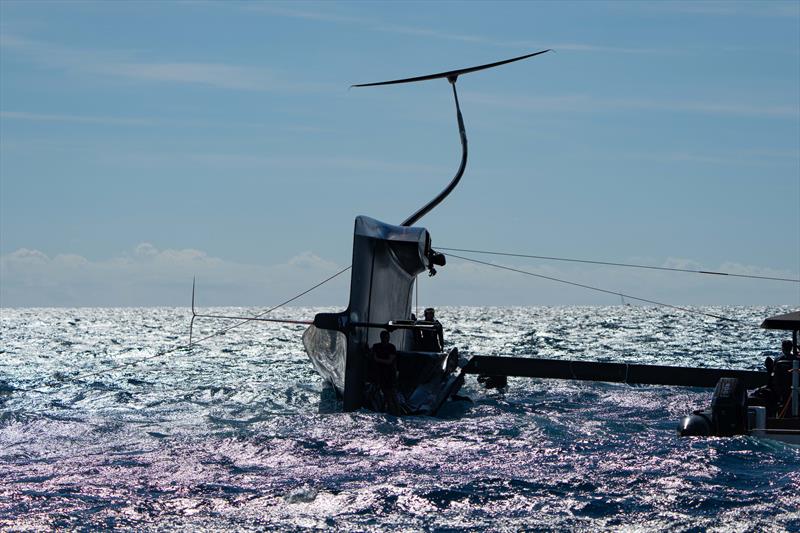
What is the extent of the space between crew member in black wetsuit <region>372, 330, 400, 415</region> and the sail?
0.40 meters

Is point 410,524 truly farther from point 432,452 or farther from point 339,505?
point 432,452

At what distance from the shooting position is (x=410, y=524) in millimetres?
10867

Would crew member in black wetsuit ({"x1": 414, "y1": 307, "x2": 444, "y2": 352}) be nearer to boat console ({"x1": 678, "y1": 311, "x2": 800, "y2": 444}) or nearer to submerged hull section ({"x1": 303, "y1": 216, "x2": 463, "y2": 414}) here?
submerged hull section ({"x1": 303, "y1": 216, "x2": 463, "y2": 414})

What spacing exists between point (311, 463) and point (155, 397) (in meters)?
11.7

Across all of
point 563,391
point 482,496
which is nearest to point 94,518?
point 482,496

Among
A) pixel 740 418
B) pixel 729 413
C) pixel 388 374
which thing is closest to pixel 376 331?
pixel 388 374

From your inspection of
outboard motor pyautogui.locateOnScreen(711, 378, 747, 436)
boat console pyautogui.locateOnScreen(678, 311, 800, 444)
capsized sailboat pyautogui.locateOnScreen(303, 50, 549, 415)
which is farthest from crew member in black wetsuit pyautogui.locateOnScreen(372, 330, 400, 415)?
outboard motor pyautogui.locateOnScreen(711, 378, 747, 436)

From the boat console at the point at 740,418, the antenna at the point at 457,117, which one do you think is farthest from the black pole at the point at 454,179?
the boat console at the point at 740,418

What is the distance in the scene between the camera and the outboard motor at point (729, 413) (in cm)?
1596

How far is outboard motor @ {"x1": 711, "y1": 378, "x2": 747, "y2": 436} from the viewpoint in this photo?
16.0m

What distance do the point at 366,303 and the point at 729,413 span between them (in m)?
7.45

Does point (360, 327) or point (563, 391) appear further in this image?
point (563, 391)

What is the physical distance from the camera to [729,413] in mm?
15984

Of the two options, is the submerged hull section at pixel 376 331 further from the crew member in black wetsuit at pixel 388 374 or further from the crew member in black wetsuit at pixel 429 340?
the crew member in black wetsuit at pixel 429 340
